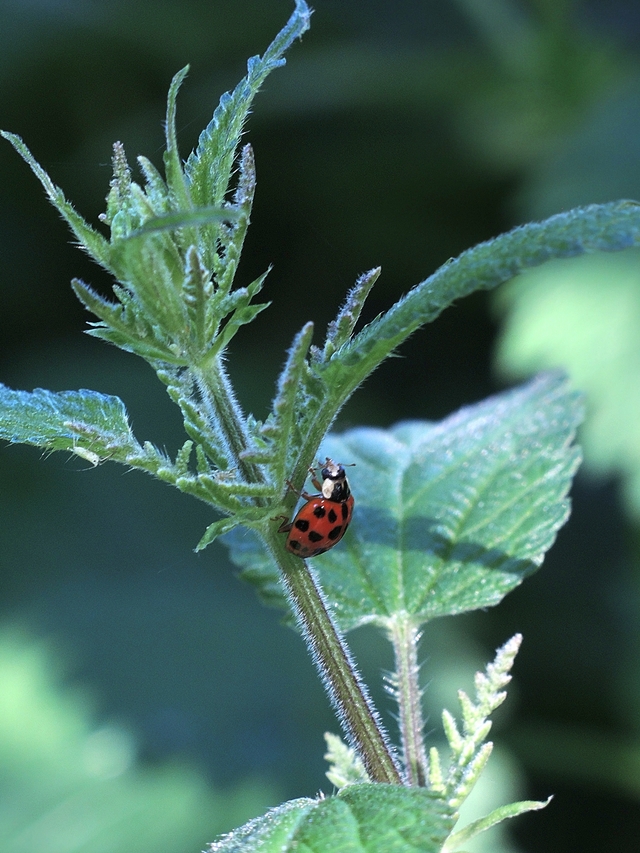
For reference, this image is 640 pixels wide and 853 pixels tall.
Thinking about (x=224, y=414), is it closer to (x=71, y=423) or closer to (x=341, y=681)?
(x=71, y=423)

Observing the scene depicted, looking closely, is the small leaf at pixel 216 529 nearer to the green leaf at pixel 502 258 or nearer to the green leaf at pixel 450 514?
the green leaf at pixel 502 258

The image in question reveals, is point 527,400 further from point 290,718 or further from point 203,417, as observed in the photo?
point 290,718

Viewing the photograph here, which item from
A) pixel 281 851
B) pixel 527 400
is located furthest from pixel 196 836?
pixel 281 851

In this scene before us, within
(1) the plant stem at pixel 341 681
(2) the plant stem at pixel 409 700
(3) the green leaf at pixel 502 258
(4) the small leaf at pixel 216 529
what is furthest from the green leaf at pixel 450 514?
(3) the green leaf at pixel 502 258

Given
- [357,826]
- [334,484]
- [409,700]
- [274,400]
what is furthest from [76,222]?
[409,700]

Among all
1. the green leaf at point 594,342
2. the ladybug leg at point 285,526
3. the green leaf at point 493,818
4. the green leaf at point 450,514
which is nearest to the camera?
the green leaf at point 493,818
